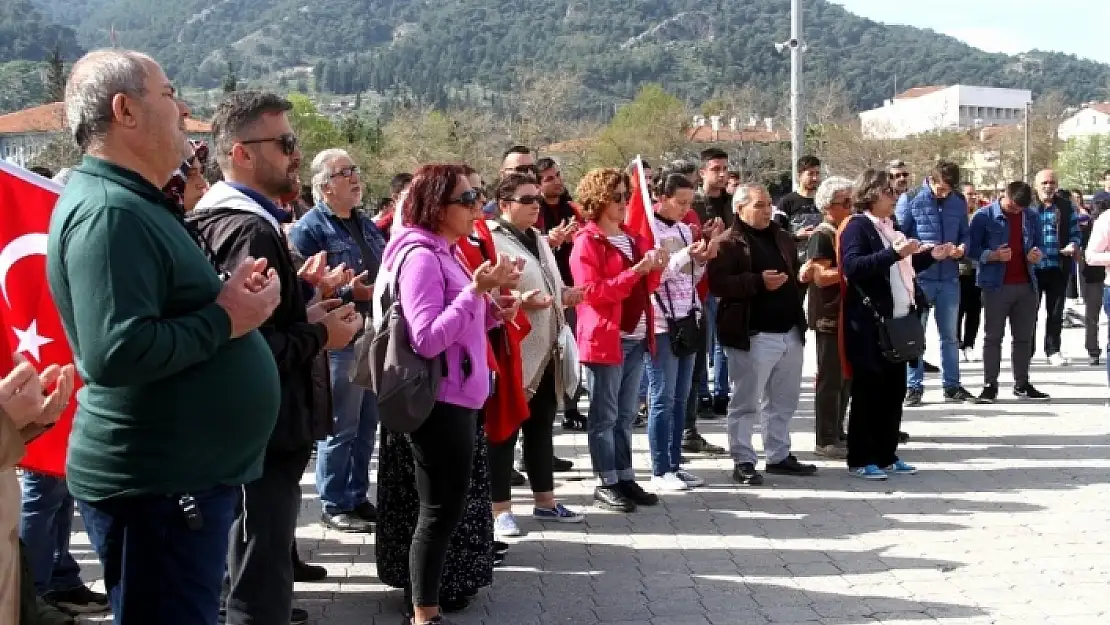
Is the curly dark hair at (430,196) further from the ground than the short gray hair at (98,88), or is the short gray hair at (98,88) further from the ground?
the short gray hair at (98,88)

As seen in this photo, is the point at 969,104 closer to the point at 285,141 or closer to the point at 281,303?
the point at 285,141

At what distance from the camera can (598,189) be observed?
262 inches

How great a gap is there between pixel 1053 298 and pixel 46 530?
11.3 m

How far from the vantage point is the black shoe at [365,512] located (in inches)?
253

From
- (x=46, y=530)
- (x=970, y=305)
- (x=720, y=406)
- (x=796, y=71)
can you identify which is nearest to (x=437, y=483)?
(x=46, y=530)

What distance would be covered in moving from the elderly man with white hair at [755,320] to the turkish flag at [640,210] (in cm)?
56

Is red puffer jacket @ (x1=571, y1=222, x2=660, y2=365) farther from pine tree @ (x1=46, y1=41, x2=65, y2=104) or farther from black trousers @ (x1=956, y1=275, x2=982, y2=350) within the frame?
pine tree @ (x1=46, y1=41, x2=65, y2=104)

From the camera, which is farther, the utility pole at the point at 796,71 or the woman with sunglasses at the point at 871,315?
the utility pole at the point at 796,71

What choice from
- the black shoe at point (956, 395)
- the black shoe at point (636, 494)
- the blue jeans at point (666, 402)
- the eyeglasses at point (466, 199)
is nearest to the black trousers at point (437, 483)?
the eyeglasses at point (466, 199)

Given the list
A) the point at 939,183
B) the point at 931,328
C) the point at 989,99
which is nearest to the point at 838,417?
the point at 939,183

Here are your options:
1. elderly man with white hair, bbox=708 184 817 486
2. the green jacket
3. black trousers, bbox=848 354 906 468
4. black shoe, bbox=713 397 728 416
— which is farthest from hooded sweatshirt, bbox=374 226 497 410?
black shoe, bbox=713 397 728 416

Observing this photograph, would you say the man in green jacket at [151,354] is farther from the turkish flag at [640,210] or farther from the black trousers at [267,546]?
the turkish flag at [640,210]

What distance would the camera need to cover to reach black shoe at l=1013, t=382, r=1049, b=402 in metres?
10.5

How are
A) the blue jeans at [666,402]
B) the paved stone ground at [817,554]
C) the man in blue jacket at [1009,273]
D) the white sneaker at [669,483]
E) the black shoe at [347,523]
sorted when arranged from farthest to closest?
the man in blue jacket at [1009,273] → the white sneaker at [669,483] → the blue jeans at [666,402] → the black shoe at [347,523] → the paved stone ground at [817,554]
